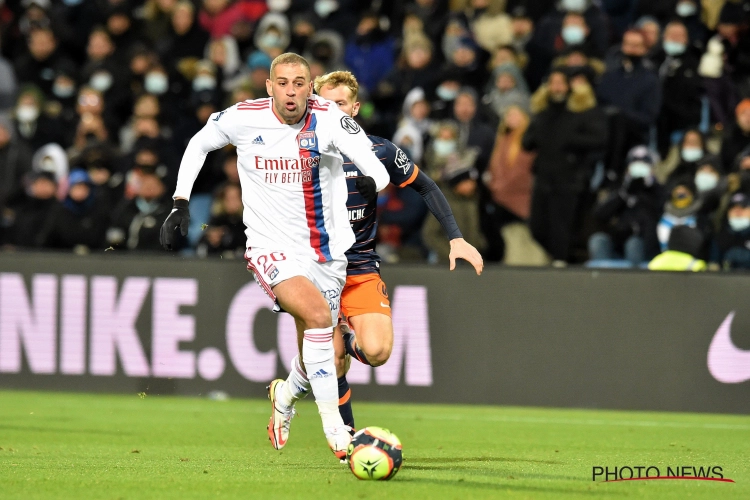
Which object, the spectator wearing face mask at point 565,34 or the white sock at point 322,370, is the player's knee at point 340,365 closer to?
the white sock at point 322,370

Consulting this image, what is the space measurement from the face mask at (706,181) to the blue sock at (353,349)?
19.9 ft

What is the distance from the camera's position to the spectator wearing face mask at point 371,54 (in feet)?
52.8

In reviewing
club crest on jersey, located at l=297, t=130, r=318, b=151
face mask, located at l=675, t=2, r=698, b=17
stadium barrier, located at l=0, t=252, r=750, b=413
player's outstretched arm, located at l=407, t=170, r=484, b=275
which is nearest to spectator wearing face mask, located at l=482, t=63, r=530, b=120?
face mask, located at l=675, t=2, r=698, b=17

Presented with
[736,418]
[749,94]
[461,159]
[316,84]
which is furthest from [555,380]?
[316,84]

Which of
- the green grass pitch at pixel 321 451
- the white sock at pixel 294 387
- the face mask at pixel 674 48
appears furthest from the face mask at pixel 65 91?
the white sock at pixel 294 387

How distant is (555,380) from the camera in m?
12.6

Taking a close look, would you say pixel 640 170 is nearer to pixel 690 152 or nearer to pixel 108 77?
pixel 690 152

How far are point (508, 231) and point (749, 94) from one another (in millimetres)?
2984

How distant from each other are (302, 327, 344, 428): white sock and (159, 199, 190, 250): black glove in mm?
932

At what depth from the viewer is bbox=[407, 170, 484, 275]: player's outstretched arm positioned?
303 inches

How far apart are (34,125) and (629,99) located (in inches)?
295

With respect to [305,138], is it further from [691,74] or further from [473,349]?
[691,74]

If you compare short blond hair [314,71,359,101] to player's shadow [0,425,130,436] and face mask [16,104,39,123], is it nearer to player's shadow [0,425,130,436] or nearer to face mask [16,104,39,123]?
player's shadow [0,425,130,436]

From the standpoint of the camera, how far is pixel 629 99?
14.3 meters
